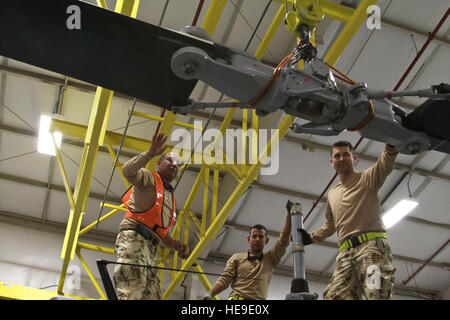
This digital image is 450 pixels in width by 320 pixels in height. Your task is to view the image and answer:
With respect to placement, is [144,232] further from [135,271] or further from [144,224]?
[135,271]

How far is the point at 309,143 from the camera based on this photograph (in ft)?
34.5

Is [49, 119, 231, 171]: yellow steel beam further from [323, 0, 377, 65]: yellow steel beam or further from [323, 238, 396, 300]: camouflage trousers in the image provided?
[323, 238, 396, 300]: camouflage trousers

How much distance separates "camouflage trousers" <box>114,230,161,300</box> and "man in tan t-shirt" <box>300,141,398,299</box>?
143 cm

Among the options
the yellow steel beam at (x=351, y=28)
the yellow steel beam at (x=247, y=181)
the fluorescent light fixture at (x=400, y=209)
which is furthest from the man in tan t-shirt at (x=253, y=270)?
the fluorescent light fixture at (x=400, y=209)

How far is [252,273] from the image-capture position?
15.7 feet

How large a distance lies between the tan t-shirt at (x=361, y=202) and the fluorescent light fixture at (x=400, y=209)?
23.2 feet

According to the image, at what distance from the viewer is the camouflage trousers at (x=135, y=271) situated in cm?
377

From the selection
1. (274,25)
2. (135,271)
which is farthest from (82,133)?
(135,271)

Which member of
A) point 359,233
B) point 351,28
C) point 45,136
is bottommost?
point 359,233

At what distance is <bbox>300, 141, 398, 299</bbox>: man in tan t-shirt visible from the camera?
3236 mm

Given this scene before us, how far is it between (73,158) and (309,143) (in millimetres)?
5614

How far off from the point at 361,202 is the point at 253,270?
64.3 inches
